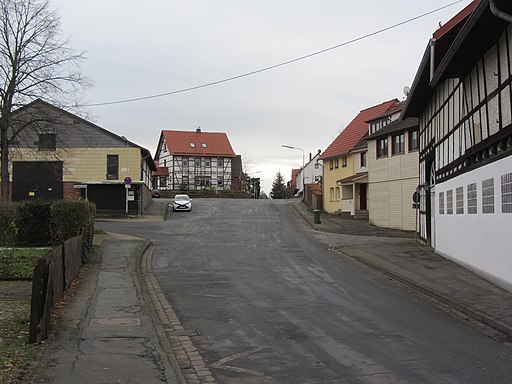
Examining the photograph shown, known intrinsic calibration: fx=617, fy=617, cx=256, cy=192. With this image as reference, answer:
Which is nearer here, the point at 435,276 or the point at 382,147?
the point at 435,276

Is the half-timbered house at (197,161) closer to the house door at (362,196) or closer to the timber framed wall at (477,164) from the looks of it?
the house door at (362,196)

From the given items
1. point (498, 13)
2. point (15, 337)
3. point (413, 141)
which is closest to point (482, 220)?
point (498, 13)

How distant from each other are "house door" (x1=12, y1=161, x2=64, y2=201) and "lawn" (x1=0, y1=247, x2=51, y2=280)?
1151 inches

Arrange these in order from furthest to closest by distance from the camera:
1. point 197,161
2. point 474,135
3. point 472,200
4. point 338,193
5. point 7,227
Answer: point 197,161 → point 338,193 → point 7,227 → point 472,200 → point 474,135

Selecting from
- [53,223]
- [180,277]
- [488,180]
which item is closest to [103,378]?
[180,277]

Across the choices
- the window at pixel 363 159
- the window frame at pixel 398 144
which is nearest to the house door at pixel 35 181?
the window at pixel 363 159

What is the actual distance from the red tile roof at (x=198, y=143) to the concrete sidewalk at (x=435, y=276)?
217 ft

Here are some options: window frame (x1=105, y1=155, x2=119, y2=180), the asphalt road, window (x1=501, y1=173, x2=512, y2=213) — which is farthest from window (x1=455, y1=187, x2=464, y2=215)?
window frame (x1=105, y1=155, x2=119, y2=180)

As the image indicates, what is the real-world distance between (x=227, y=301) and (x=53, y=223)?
10.7 meters

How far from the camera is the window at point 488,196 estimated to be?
1488 cm

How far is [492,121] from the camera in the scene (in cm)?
1499

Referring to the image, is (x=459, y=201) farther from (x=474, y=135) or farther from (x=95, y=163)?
(x=95, y=163)

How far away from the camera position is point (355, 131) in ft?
175

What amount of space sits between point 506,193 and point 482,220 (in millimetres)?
2422
